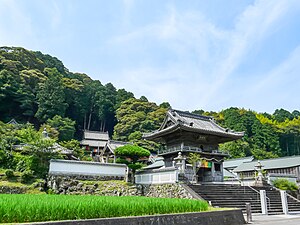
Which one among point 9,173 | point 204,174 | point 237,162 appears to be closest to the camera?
point 9,173

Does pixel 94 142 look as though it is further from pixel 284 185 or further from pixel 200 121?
pixel 284 185

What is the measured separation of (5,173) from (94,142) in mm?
34510

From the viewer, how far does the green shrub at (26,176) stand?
16.3 meters

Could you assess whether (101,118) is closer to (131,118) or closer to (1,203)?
(131,118)

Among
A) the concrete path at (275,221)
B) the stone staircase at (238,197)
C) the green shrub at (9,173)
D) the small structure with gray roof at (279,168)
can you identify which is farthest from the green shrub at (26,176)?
the small structure with gray roof at (279,168)

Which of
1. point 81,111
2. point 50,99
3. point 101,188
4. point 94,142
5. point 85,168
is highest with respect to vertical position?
point 81,111

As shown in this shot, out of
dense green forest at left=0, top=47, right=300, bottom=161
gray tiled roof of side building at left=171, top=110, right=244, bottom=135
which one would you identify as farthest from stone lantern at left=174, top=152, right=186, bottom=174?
dense green forest at left=0, top=47, right=300, bottom=161

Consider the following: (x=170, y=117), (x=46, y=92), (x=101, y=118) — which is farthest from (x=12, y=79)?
(x=170, y=117)

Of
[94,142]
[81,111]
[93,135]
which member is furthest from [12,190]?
[81,111]

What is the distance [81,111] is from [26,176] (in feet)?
148

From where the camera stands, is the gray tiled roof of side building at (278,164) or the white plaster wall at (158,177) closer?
the white plaster wall at (158,177)

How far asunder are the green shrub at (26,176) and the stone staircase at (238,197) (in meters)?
10.2

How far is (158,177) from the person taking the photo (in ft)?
57.4

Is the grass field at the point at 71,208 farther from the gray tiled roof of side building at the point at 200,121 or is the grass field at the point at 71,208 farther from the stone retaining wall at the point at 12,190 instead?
the gray tiled roof of side building at the point at 200,121
